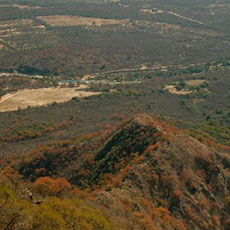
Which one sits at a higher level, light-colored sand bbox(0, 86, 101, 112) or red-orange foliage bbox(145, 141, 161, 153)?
red-orange foliage bbox(145, 141, 161, 153)

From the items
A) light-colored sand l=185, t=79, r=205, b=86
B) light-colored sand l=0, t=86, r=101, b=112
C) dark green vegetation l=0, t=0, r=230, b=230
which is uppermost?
dark green vegetation l=0, t=0, r=230, b=230

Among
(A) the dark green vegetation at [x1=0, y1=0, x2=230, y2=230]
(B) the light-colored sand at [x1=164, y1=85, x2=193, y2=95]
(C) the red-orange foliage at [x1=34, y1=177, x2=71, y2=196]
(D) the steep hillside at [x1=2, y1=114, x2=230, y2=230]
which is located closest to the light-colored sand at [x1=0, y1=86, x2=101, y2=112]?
(A) the dark green vegetation at [x1=0, y1=0, x2=230, y2=230]

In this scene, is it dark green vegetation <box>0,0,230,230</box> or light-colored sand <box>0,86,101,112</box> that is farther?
light-colored sand <box>0,86,101,112</box>

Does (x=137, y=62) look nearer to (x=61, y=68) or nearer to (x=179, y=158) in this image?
(x=61, y=68)

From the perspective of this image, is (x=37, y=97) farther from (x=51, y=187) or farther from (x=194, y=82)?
(x=51, y=187)

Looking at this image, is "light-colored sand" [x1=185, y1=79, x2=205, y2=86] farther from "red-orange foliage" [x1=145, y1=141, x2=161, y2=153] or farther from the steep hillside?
"red-orange foliage" [x1=145, y1=141, x2=161, y2=153]

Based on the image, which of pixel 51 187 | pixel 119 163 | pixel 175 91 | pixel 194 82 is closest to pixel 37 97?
pixel 175 91

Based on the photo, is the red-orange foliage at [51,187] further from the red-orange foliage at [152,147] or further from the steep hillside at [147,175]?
the red-orange foliage at [152,147]
